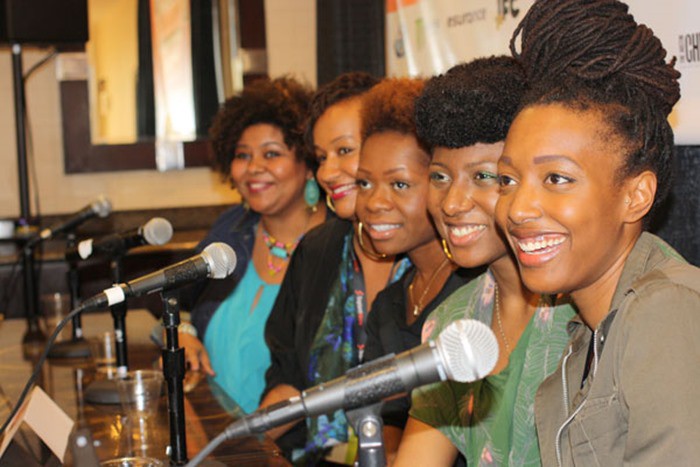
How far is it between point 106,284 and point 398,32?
2076 mm

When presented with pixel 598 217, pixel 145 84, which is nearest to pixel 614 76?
pixel 598 217

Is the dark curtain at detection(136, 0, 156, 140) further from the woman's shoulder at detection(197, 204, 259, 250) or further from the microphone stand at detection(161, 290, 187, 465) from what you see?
the microphone stand at detection(161, 290, 187, 465)

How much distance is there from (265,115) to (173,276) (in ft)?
5.88

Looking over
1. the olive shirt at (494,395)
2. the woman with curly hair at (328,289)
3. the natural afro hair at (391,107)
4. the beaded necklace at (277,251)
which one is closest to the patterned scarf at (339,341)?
the woman with curly hair at (328,289)

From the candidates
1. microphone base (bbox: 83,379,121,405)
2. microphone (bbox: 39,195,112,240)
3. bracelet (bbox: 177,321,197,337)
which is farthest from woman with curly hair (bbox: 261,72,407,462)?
microphone (bbox: 39,195,112,240)

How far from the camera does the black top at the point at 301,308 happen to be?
290 centimetres

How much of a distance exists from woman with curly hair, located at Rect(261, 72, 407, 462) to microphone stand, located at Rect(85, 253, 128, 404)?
0.45 meters

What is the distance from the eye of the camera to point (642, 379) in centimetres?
138

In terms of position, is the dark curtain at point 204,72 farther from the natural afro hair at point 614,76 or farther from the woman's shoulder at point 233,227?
the natural afro hair at point 614,76

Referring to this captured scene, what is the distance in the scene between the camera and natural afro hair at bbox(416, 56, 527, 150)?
199cm

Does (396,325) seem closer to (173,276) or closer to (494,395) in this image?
(494,395)

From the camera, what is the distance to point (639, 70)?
1.65 meters

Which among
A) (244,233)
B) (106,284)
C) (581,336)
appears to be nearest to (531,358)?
(581,336)

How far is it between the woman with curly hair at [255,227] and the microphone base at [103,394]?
58cm
